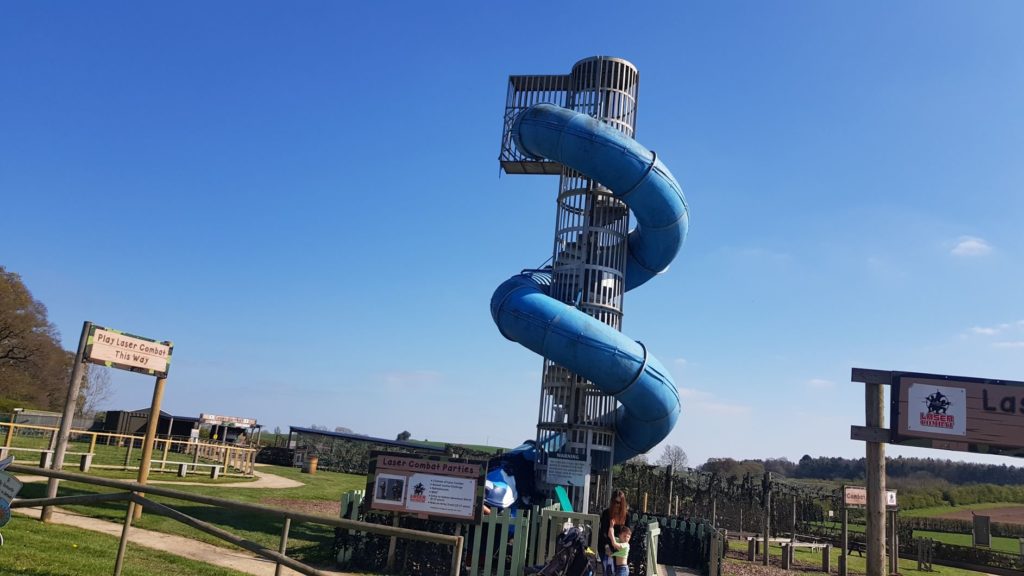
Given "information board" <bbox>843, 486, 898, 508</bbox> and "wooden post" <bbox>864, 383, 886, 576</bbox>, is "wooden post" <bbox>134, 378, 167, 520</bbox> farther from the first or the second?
"information board" <bbox>843, 486, 898, 508</bbox>

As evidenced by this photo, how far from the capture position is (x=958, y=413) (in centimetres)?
939

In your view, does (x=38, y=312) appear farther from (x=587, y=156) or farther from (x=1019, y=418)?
(x=1019, y=418)

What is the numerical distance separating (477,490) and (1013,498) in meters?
69.8

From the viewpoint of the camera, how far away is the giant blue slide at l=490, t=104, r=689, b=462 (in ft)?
49.2

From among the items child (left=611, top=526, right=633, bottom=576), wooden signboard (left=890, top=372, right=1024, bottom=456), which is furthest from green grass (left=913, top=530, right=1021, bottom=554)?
child (left=611, top=526, right=633, bottom=576)

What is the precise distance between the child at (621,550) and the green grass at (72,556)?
16.2ft

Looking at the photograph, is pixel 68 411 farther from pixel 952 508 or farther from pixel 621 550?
pixel 952 508

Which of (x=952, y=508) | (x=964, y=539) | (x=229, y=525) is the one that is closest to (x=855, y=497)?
(x=229, y=525)

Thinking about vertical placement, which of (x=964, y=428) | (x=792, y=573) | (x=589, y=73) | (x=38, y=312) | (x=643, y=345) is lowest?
(x=792, y=573)

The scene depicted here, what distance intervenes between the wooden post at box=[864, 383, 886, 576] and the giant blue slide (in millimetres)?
5842

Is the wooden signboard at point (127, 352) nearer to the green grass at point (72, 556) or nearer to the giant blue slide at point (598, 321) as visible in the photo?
the green grass at point (72, 556)

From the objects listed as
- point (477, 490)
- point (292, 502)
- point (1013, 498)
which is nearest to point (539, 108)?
point (477, 490)

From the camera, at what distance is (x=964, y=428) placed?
9328 millimetres

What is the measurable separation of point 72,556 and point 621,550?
22.2 feet
